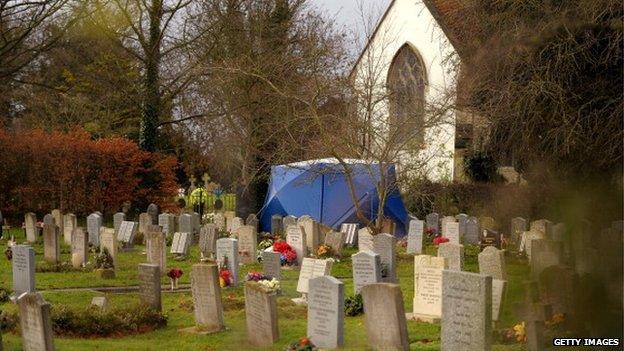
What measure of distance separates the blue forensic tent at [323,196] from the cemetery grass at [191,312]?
6186mm

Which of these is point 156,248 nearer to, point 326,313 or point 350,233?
point 326,313

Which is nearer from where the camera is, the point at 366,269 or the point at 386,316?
the point at 386,316

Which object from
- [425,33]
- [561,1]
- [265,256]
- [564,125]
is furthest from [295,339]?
[425,33]

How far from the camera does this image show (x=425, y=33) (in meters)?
46.6

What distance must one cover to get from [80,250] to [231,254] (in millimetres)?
4622

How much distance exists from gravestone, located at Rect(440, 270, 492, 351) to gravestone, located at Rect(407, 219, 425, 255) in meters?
14.1

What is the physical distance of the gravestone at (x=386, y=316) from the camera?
37.4ft

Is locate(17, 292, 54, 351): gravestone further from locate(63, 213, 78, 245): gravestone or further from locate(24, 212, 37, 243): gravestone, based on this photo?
locate(24, 212, 37, 243): gravestone

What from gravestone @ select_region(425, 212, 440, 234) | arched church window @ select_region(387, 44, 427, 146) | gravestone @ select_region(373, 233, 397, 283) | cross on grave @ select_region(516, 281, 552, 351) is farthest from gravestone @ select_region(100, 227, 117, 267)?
gravestone @ select_region(425, 212, 440, 234)

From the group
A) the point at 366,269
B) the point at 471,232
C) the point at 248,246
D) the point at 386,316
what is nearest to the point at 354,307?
the point at 366,269

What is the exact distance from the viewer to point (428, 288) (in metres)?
14.7

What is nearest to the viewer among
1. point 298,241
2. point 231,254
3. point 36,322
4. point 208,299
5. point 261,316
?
point 36,322

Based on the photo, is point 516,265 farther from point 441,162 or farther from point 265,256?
point 441,162

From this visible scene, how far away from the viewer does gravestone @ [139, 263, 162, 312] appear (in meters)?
14.6
